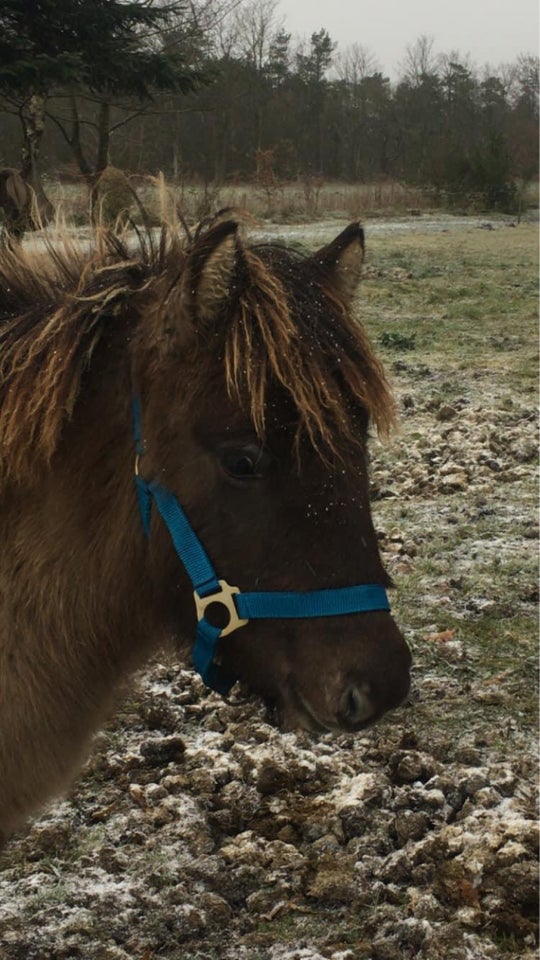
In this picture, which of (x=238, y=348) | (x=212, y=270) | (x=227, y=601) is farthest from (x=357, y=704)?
(x=212, y=270)

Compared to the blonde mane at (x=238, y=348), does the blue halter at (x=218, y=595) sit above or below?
below

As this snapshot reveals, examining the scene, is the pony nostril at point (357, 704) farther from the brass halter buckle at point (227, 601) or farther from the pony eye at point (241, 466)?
the pony eye at point (241, 466)

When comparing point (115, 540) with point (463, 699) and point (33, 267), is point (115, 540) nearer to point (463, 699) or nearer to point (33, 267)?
point (33, 267)

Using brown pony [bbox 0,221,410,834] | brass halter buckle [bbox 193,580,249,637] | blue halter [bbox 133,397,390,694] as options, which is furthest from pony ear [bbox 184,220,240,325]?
brass halter buckle [bbox 193,580,249,637]

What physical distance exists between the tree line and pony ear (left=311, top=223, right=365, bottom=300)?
100 inches

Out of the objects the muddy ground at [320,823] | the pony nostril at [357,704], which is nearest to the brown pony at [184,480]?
the pony nostril at [357,704]

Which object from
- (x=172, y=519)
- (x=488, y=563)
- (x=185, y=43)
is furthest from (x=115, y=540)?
(x=185, y=43)

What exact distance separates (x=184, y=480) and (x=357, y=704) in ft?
2.01

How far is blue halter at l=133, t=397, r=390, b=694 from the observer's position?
1.71m

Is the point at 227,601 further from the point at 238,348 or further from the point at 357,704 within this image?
the point at 238,348

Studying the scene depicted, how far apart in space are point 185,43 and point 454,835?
16.4 metres

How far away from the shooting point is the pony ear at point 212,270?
162 cm

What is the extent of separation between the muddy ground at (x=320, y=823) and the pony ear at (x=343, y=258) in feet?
3.70

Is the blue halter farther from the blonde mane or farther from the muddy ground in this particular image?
the muddy ground
